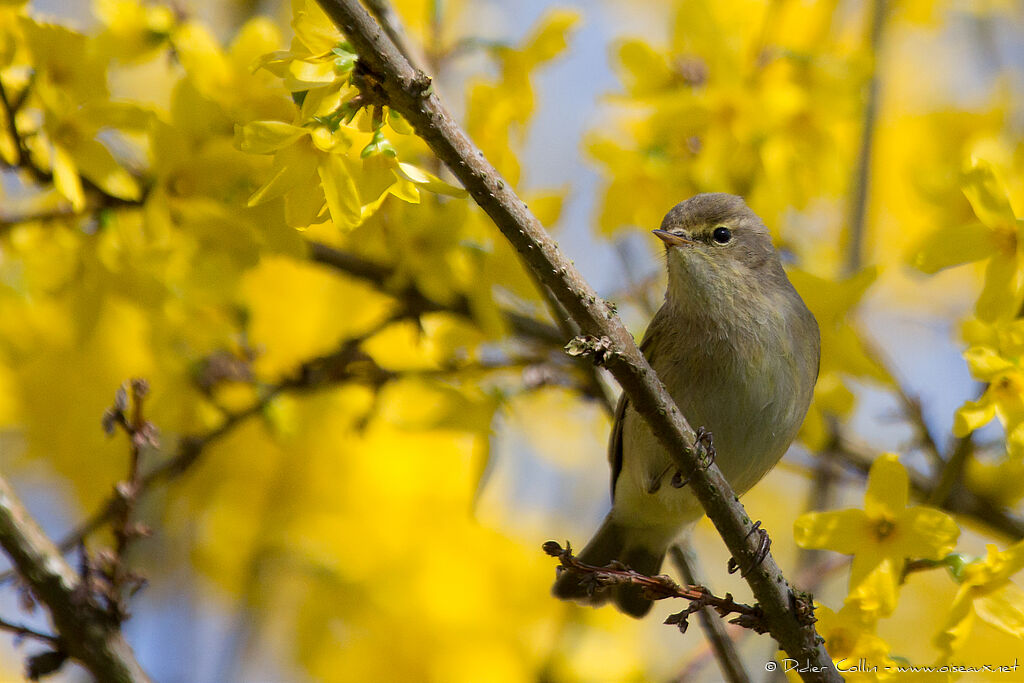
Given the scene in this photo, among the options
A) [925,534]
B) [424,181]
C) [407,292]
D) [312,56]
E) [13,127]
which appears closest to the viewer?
[312,56]

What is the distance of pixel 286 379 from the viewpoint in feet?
11.2

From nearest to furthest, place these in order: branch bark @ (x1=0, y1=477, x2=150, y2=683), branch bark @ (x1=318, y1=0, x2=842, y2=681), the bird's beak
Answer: branch bark @ (x1=318, y1=0, x2=842, y2=681)
branch bark @ (x1=0, y1=477, x2=150, y2=683)
the bird's beak

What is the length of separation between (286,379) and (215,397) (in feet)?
1.46

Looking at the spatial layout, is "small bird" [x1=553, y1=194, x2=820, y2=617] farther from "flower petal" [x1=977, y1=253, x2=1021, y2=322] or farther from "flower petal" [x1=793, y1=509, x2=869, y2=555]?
"flower petal" [x1=977, y1=253, x2=1021, y2=322]

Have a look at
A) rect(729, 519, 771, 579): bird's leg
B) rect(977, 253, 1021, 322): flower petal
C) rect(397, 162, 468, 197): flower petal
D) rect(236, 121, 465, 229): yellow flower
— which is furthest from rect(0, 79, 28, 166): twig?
rect(977, 253, 1021, 322): flower petal

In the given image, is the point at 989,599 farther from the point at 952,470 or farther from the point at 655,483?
the point at 655,483

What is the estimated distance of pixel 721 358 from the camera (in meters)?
3.30

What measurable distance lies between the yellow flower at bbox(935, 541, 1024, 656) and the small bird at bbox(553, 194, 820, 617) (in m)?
0.84

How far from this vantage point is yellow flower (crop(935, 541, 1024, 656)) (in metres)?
2.48

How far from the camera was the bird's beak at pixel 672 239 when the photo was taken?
3364 millimetres

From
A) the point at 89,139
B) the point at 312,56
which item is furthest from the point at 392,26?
the point at 89,139

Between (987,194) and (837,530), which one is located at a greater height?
(987,194)

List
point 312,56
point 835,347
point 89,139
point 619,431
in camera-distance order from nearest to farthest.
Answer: point 312,56, point 89,139, point 835,347, point 619,431

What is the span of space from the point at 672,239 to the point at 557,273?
58.9 inches
